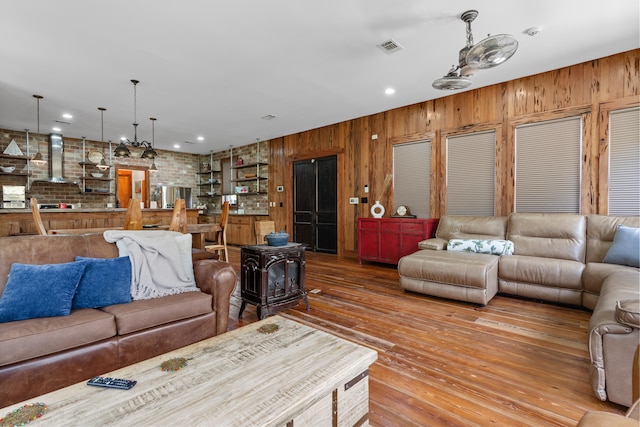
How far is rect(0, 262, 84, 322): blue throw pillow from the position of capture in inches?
69.7

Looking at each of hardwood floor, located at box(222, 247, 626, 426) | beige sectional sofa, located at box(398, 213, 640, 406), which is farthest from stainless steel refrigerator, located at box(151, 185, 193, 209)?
beige sectional sofa, located at box(398, 213, 640, 406)

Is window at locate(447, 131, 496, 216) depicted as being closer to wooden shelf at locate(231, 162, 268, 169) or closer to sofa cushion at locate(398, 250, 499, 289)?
sofa cushion at locate(398, 250, 499, 289)

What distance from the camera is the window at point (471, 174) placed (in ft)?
15.0

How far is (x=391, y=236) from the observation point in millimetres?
5125

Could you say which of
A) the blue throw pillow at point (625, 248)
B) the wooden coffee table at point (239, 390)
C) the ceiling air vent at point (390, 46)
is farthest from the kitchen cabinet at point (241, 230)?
the blue throw pillow at point (625, 248)

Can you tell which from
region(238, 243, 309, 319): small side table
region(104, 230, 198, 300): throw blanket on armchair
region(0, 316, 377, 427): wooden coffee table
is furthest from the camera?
region(238, 243, 309, 319): small side table

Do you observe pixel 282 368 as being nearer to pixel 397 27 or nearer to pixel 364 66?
pixel 397 27

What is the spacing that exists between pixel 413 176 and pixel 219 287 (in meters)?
4.04

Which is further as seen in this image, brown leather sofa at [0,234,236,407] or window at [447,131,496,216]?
window at [447,131,496,216]

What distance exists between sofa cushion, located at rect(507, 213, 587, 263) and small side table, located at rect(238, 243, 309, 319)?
2.73 metres

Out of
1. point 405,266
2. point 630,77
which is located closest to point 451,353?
point 405,266

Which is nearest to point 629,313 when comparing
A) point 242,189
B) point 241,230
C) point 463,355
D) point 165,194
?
point 463,355

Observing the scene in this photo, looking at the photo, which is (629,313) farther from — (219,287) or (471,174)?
(471,174)

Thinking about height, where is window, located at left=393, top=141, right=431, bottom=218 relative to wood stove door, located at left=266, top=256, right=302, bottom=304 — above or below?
above
